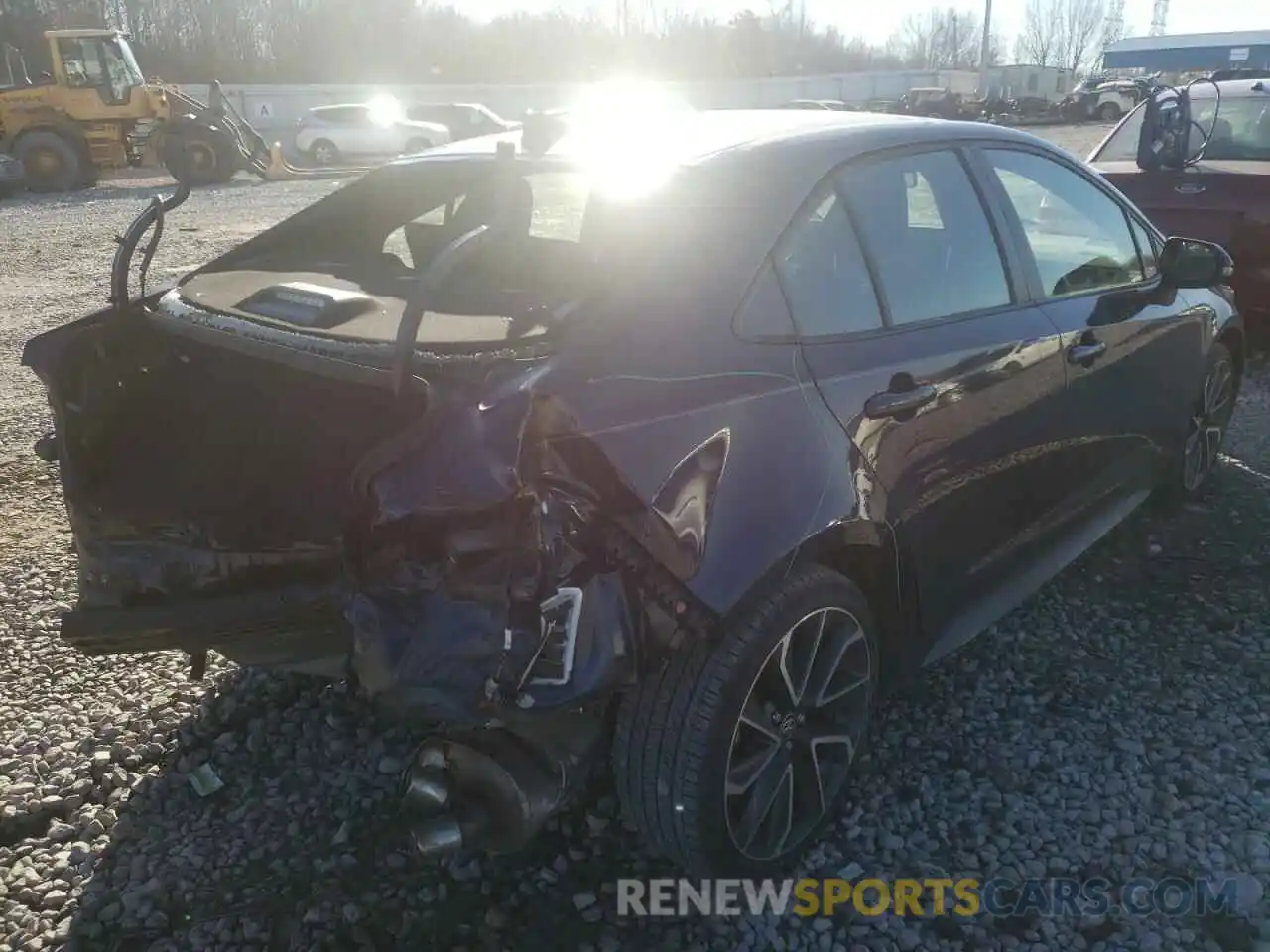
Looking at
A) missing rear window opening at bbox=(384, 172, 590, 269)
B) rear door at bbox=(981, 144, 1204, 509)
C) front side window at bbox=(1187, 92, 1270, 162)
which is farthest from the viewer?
front side window at bbox=(1187, 92, 1270, 162)

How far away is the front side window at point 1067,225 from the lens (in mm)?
3197

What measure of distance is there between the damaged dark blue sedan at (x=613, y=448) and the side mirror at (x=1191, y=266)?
68 cm

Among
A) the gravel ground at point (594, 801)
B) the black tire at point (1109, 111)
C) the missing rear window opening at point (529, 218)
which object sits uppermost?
the missing rear window opening at point (529, 218)

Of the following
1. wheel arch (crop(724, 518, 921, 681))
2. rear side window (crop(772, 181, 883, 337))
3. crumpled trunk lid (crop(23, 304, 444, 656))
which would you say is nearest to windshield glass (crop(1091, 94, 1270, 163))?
rear side window (crop(772, 181, 883, 337))

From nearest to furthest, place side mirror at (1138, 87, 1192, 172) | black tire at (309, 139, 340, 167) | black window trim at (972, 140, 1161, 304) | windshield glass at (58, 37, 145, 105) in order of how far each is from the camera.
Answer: black window trim at (972, 140, 1161, 304), side mirror at (1138, 87, 1192, 172), windshield glass at (58, 37, 145, 105), black tire at (309, 139, 340, 167)

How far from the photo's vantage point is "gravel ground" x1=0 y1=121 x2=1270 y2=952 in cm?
233

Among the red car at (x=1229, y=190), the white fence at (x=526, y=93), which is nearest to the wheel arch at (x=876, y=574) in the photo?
the red car at (x=1229, y=190)

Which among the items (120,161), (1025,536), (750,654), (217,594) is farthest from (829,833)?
(120,161)

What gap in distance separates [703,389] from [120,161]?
2159cm

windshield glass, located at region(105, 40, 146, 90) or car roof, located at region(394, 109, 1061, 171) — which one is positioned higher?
windshield glass, located at region(105, 40, 146, 90)

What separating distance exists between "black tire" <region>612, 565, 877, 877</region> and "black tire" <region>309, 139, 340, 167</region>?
89.8ft

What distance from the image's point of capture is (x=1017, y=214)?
3154 mm

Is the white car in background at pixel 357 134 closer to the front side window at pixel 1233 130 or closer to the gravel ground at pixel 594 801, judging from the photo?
the front side window at pixel 1233 130

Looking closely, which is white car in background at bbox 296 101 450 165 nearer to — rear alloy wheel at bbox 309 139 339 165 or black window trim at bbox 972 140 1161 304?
rear alloy wheel at bbox 309 139 339 165
